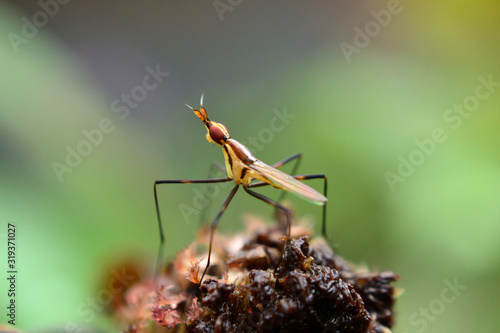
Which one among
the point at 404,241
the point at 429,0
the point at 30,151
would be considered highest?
the point at 429,0

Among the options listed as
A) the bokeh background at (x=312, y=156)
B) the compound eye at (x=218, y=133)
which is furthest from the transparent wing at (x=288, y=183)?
the bokeh background at (x=312, y=156)

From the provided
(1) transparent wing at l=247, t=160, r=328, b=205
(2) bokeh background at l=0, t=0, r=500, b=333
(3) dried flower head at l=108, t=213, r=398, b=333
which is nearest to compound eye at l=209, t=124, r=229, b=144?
(1) transparent wing at l=247, t=160, r=328, b=205

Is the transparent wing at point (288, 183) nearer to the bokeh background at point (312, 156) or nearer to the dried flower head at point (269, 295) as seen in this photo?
the dried flower head at point (269, 295)

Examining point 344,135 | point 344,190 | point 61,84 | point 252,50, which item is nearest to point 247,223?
point 344,190

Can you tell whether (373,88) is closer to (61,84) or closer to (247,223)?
(247,223)

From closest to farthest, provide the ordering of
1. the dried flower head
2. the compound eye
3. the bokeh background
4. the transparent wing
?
the dried flower head → the transparent wing → the compound eye → the bokeh background

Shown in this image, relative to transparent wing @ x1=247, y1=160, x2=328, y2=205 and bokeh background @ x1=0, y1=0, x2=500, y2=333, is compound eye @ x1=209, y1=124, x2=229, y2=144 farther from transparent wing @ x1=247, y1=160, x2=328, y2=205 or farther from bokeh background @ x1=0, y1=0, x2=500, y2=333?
bokeh background @ x1=0, y1=0, x2=500, y2=333
